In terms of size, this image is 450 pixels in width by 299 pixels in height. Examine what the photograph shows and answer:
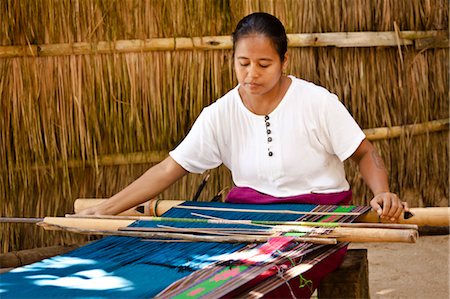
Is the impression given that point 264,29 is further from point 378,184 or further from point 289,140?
point 378,184

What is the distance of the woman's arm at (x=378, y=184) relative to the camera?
271cm

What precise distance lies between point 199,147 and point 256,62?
42 cm

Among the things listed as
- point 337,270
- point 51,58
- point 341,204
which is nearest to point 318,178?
point 341,204

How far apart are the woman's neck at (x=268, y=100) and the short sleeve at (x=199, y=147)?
0.16 m

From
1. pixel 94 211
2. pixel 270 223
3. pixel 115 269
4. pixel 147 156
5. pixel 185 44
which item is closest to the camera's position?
pixel 115 269

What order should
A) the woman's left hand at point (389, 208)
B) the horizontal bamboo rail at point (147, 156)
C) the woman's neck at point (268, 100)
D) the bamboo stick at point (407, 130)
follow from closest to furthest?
the woman's left hand at point (389, 208) → the woman's neck at point (268, 100) → the horizontal bamboo rail at point (147, 156) → the bamboo stick at point (407, 130)

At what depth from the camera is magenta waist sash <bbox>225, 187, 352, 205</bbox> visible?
9.99ft

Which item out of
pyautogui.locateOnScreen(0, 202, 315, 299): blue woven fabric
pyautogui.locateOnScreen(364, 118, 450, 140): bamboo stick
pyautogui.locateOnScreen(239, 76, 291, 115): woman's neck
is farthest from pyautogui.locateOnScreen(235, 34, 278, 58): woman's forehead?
pyautogui.locateOnScreen(364, 118, 450, 140): bamboo stick

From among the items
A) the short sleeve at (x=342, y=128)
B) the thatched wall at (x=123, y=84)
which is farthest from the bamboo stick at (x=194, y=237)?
the thatched wall at (x=123, y=84)

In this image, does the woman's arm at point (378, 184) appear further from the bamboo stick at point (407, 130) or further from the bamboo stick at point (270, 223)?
the bamboo stick at point (407, 130)

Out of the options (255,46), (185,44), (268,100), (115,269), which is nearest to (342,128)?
(268,100)

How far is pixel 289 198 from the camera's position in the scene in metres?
3.06

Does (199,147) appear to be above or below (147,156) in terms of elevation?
above

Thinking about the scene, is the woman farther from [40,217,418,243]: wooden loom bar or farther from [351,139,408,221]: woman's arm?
[40,217,418,243]: wooden loom bar
